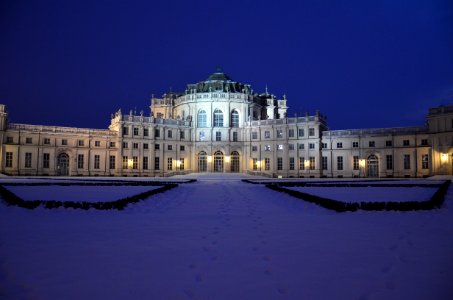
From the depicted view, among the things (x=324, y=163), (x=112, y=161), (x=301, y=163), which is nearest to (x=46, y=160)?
(x=112, y=161)

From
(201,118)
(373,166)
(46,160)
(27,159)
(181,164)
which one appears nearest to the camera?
(27,159)

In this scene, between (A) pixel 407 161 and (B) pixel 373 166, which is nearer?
(A) pixel 407 161

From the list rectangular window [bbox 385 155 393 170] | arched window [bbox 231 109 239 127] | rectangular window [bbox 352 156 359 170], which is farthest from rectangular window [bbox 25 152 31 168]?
rectangular window [bbox 385 155 393 170]

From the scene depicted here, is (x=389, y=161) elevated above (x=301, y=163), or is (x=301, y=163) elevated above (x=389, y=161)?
(x=389, y=161)

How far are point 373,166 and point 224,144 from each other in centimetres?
2902

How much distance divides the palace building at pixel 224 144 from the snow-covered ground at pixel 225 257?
2007 inches

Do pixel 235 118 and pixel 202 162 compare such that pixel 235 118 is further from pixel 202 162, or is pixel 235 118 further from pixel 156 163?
pixel 156 163

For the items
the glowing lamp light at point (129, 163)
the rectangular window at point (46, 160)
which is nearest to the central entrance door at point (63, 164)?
the rectangular window at point (46, 160)

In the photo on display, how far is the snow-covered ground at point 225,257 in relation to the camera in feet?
19.1

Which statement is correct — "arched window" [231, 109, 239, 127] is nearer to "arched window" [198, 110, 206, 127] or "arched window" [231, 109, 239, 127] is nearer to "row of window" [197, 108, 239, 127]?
"row of window" [197, 108, 239, 127]

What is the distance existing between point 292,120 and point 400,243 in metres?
63.7

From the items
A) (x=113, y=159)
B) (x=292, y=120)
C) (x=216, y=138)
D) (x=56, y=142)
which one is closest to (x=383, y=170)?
(x=292, y=120)

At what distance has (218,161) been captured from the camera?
76250 millimetres

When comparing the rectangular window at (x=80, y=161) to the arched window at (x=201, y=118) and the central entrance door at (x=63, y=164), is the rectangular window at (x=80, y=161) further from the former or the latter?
the arched window at (x=201, y=118)
